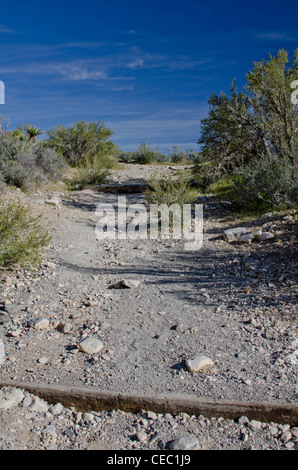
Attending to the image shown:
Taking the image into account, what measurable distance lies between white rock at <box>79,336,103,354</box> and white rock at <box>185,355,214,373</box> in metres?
0.84

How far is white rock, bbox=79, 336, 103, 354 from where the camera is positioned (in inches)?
130

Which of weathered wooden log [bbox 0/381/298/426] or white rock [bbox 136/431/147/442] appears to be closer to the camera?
white rock [bbox 136/431/147/442]

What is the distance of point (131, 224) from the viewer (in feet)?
24.3

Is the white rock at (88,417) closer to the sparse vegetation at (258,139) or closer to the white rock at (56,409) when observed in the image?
the white rock at (56,409)

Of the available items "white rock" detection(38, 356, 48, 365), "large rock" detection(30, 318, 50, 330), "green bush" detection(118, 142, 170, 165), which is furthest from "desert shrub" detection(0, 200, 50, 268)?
"green bush" detection(118, 142, 170, 165)

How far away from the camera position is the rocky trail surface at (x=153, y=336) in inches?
99.0

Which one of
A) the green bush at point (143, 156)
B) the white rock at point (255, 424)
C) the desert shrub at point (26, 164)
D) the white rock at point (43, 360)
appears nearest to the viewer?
the white rock at point (255, 424)

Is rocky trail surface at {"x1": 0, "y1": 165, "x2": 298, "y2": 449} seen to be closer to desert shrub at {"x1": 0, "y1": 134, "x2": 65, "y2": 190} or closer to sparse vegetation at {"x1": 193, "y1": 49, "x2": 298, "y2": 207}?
sparse vegetation at {"x1": 193, "y1": 49, "x2": 298, "y2": 207}

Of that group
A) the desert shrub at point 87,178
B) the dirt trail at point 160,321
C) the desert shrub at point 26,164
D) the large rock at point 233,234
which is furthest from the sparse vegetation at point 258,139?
the desert shrub at point 26,164

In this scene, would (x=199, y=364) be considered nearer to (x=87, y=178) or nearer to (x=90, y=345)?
(x=90, y=345)

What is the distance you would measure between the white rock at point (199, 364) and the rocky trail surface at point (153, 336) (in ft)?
0.04

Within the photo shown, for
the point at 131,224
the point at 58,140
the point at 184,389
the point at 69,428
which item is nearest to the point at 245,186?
the point at 131,224

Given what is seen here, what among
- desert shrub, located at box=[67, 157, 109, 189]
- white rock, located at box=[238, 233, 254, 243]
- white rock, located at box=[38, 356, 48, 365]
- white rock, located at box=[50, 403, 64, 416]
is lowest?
white rock, located at box=[50, 403, 64, 416]

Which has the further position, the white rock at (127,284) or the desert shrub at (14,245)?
the desert shrub at (14,245)
